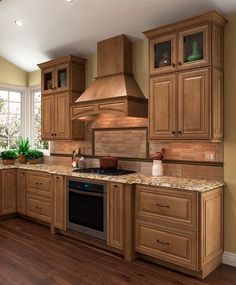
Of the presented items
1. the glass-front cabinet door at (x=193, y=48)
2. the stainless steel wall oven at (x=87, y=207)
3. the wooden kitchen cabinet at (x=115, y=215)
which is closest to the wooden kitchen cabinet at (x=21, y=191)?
the stainless steel wall oven at (x=87, y=207)

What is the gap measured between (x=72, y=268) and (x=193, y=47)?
8.99ft

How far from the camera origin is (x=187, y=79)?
3.22m

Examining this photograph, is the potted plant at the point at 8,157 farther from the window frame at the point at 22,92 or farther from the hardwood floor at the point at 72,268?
the hardwood floor at the point at 72,268

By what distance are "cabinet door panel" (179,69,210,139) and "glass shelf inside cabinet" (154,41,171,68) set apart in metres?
0.29

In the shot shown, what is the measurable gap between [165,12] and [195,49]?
2.06ft

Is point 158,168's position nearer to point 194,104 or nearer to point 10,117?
point 194,104

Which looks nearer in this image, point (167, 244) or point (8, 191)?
point (167, 244)

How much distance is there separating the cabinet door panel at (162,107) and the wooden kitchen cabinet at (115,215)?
2.50 feet

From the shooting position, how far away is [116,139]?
14.4 feet

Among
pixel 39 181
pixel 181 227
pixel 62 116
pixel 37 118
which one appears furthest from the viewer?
pixel 37 118

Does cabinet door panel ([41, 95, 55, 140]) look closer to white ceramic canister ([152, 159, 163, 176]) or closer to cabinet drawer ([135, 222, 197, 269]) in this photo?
white ceramic canister ([152, 159, 163, 176])

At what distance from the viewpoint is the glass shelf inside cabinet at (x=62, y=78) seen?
481 cm

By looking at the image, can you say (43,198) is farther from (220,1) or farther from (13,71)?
(220,1)

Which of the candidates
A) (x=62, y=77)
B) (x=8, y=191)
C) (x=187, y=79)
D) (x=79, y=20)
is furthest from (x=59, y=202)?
(x=79, y=20)
